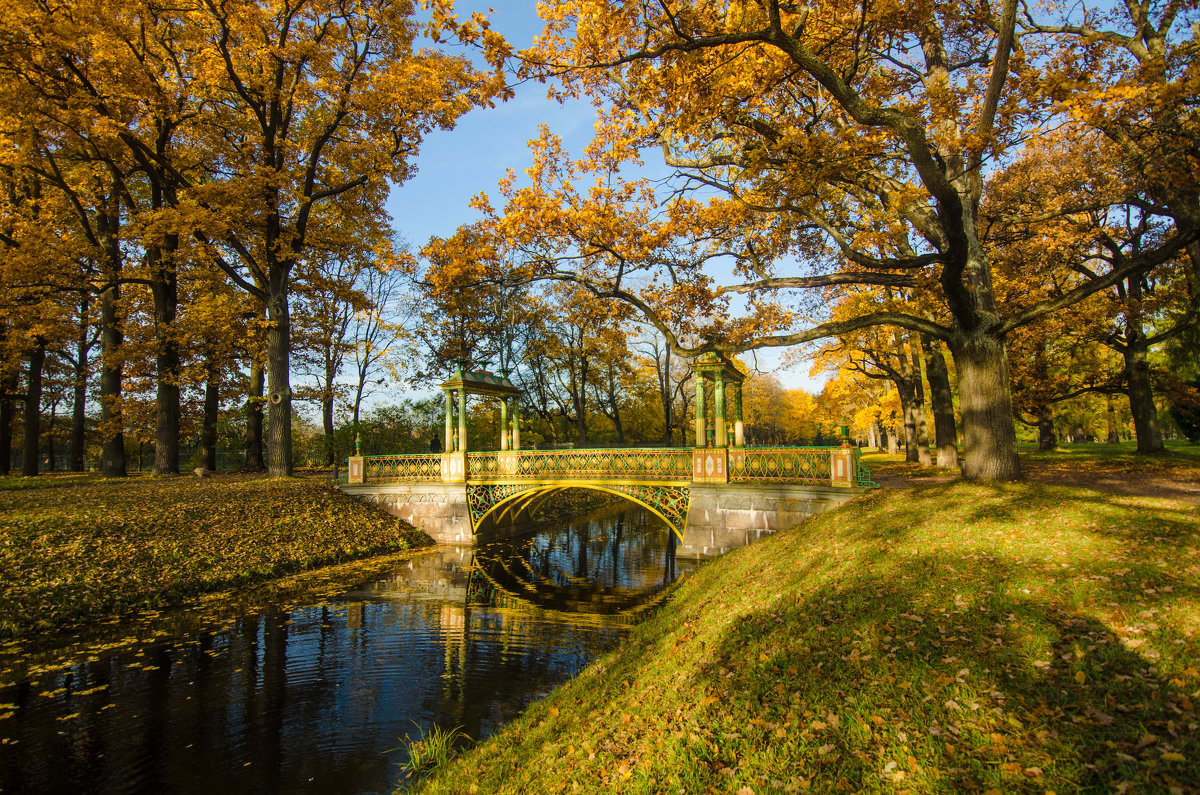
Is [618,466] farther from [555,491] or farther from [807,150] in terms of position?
[807,150]

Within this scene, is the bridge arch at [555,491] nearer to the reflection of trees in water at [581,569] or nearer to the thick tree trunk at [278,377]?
the reflection of trees in water at [581,569]

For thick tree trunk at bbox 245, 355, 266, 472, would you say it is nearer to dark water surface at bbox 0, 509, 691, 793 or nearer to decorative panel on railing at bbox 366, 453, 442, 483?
decorative panel on railing at bbox 366, 453, 442, 483

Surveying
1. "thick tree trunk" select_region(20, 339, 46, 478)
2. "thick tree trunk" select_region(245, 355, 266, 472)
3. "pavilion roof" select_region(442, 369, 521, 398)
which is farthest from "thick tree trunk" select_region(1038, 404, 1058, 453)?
"thick tree trunk" select_region(20, 339, 46, 478)

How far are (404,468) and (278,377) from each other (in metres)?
5.22

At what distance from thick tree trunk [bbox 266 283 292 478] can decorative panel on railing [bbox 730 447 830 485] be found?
1505cm

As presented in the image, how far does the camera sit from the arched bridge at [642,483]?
12719 mm

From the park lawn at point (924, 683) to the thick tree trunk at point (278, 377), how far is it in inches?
627

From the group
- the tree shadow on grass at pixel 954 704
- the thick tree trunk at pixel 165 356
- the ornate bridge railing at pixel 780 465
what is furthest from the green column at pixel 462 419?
the tree shadow on grass at pixel 954 704

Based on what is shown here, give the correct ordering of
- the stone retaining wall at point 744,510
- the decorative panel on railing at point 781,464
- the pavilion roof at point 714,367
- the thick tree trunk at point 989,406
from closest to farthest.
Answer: the thick tree trunk at point 989,406 < the stone retaining wall at point 744,510 < the decorative panel on railing at point 781,464 < the pavilion roof at point 714,367

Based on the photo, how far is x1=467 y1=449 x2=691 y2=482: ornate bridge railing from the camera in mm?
14805

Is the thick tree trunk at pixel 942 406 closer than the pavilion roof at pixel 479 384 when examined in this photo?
Yes

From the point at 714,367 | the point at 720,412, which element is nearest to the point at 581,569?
the point at 720,412

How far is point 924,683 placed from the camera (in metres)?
3.96

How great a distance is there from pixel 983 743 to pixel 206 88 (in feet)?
77.8
